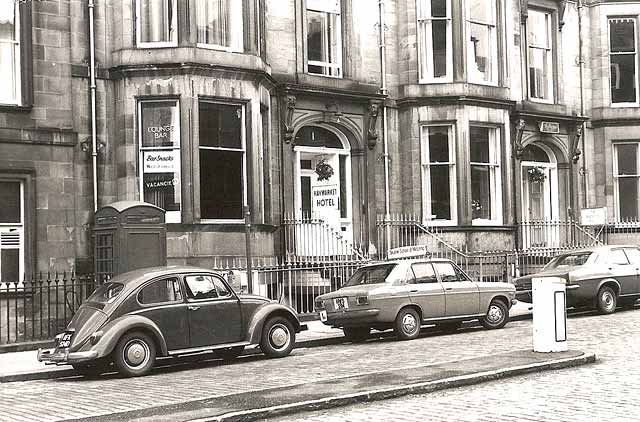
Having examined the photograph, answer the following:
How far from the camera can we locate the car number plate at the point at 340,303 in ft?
52.5

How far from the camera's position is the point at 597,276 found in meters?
19.2

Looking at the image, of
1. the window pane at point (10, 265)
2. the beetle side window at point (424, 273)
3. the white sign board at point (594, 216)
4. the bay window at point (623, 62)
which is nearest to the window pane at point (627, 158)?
the bay window at point (623, 62)

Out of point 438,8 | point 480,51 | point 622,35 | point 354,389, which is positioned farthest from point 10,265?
point 622,35

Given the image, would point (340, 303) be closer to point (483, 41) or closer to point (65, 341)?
point (65, 341)

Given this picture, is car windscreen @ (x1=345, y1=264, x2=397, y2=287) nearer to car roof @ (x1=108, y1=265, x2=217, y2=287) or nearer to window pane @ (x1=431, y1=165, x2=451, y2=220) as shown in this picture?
car roof @ (x1=108, y1=265, x2=217, y2=287)

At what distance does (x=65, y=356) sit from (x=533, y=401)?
22.3 feet

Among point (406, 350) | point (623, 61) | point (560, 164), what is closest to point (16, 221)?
point (406, 350)

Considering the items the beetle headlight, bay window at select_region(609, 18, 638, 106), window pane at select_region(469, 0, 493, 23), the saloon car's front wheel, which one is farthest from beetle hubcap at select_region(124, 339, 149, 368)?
bay window at select_region(609, 18, 638, 106)

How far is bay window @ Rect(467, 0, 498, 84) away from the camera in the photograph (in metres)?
24.0

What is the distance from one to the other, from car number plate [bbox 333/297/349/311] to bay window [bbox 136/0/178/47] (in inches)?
273

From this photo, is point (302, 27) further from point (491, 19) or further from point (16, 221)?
point (16, 221)

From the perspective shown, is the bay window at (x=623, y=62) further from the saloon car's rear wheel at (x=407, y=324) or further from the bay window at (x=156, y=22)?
the bay window at (x=156, y=22)

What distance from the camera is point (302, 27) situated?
72.7 feet

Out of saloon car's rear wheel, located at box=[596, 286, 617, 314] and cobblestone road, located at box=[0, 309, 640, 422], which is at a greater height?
saloon car's rear wheel, located at box=[596, 286, 617, 314]
